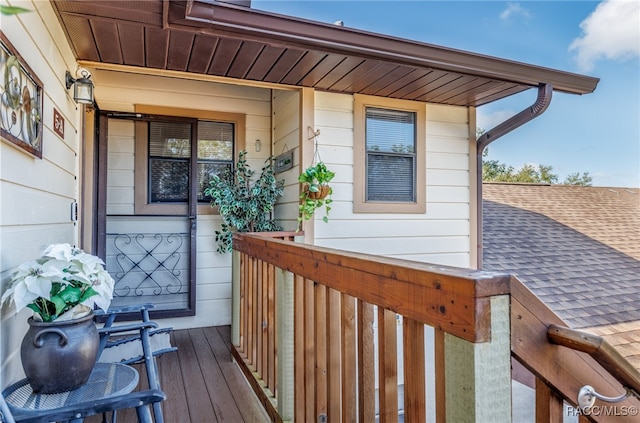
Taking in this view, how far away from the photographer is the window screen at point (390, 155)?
3764 millimetres

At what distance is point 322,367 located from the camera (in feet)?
5.28

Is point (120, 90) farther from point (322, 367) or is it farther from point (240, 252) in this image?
point (322, 367)

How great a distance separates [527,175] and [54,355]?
22.1 meters

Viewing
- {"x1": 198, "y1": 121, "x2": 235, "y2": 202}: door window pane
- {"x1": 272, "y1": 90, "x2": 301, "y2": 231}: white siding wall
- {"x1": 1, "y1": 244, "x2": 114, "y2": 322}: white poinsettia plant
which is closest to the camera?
{"x1": 1, "y1": 244, "x2": 114, "y2": 322}: white poinsettia plant


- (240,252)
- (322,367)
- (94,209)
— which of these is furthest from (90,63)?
(322,367)

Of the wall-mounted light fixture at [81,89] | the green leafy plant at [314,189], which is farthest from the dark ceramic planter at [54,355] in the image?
the green leafy plant at [314,189]

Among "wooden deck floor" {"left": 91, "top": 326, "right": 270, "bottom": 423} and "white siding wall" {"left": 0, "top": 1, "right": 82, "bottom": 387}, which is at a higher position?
"white siding wall" {"left": 0, "top": 1, "right": 82, "bottom": 387}

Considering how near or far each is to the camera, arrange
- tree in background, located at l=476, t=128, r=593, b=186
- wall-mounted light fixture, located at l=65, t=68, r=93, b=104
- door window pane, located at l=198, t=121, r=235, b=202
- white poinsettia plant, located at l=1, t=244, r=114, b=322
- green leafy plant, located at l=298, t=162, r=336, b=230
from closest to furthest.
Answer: white poinsettia plant, located at l=1, t=244, r=114, b=322 → wall-mounted light fixture, located at l=65, t=68, r=93, b=104 → green leafy plant, located at l=298, t=162, r=336, b=230 → door window pane, located at l=198, t=121, r=235, b=202 → tree in background, located at l=476, t=128, r=593, b=186

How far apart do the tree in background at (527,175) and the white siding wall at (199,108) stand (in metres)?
17.9

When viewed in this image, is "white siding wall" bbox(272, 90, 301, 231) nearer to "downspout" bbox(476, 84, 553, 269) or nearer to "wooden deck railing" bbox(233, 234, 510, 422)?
"wooden deck railing" bbox(233, 234, 510, 422)

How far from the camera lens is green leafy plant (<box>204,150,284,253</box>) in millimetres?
3652

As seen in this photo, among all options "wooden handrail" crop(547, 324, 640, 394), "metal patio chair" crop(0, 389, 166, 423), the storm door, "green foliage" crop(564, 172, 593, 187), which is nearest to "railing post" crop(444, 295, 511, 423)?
"wooden handrail" crop(547, 324, 640, 394)

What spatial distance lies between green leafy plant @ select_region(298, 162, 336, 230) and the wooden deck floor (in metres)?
1.39

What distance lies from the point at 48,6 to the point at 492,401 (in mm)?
2606
